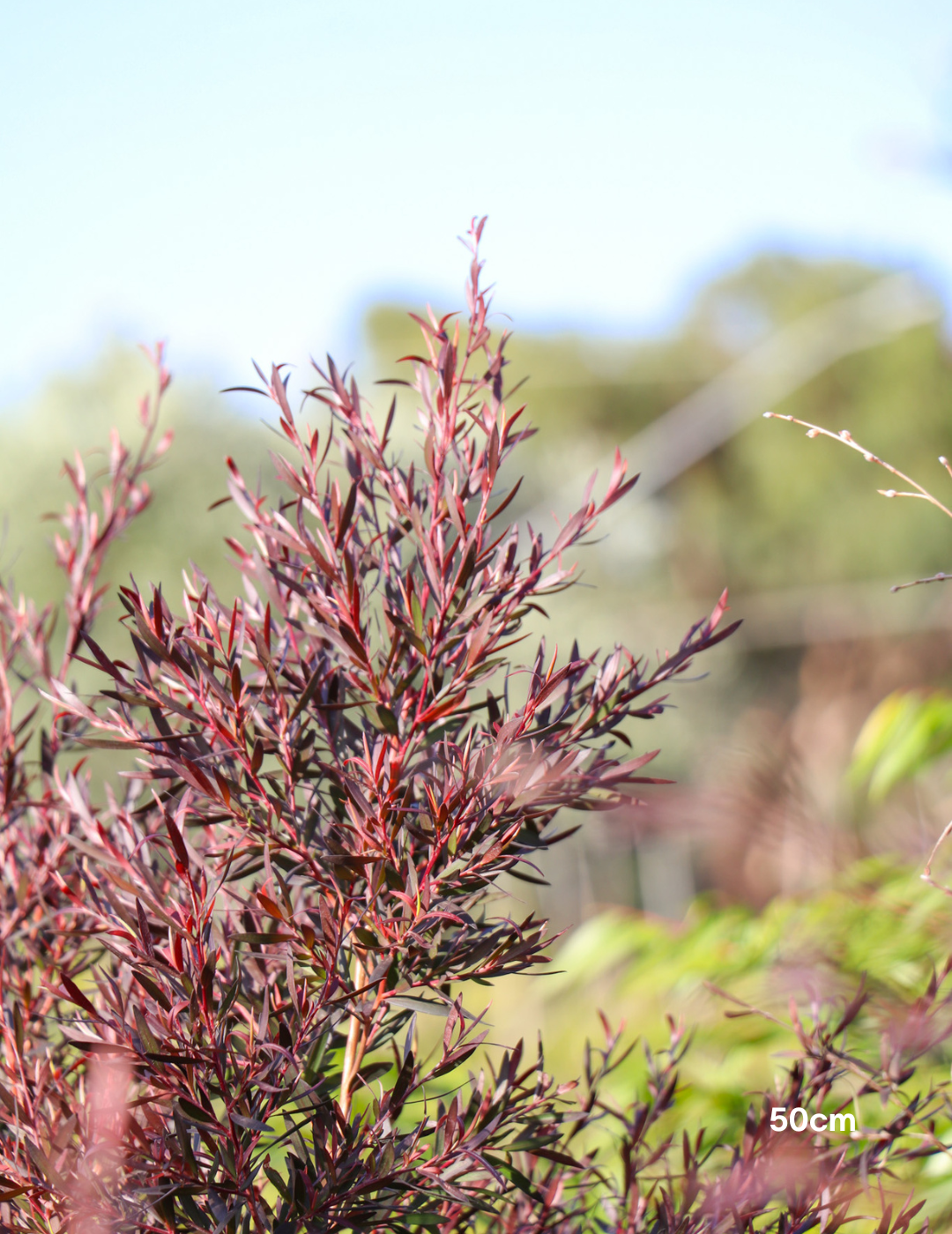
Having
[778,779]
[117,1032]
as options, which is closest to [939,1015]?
[778,779]

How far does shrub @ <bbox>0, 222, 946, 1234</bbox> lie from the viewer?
0.92 meters

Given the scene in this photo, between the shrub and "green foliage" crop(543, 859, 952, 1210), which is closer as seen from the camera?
the shrub

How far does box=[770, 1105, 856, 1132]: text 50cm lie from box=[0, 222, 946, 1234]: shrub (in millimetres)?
15

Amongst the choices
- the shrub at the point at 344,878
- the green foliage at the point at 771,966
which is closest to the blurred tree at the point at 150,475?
the green foliage at the point at 771,966

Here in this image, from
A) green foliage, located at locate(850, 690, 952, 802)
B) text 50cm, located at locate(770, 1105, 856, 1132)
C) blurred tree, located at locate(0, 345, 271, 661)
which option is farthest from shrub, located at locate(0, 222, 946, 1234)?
blurred tree, located at locate(0, 345, 271, 661)

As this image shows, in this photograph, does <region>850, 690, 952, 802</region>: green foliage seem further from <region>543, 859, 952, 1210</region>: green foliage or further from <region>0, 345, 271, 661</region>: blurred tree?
<region>0, 345, 271, 661</region>: blurred tree

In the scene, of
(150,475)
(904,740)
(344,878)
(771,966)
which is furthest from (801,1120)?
(150,475)

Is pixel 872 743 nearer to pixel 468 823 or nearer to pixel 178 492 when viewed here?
pixel 468 823

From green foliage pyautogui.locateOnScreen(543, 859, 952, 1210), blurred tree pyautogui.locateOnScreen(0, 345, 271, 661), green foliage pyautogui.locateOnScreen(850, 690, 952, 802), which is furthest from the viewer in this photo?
blurred tree pyautogui.locateOnScreen(0, 345, 271, 661)

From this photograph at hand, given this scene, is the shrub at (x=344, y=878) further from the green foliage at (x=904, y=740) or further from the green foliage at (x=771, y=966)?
the green foliage at (x=904, y=740)

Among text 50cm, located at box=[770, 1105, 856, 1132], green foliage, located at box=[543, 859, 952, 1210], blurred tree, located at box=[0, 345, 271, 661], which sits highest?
blurred tree, located at box=[0, 345, 271, 661]

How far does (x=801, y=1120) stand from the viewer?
1195 mm

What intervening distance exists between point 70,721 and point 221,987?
52 centimetres

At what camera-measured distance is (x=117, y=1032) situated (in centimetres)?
90
